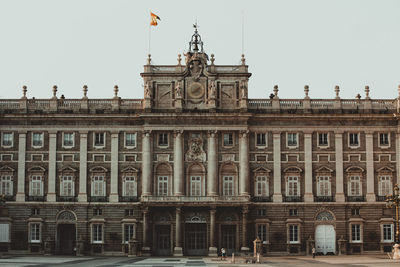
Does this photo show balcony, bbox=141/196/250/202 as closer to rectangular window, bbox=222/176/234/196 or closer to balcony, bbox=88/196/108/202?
rectangular window, bbox=222/176/234/196

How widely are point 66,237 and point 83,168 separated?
7550 millimetres

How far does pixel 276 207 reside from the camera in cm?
7019

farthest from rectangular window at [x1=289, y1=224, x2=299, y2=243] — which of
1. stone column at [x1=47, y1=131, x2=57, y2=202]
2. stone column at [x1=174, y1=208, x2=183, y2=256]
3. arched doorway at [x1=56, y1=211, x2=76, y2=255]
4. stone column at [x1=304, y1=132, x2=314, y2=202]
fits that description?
stone column at [x1=47, y1=131, x2=57, y2=202]

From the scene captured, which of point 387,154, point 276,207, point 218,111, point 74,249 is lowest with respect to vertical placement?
point 74,249

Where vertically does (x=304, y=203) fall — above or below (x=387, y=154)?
below

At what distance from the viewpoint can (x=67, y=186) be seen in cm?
7100

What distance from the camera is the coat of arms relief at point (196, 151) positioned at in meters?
70.3

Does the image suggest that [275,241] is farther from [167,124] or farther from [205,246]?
[167,124]

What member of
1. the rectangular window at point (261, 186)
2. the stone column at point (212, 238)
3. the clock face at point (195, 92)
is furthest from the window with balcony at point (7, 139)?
the rectangular window at point (261, 186)

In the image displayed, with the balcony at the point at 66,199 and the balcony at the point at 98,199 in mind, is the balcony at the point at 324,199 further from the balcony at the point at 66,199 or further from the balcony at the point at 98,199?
the balcony at the point at 66,199

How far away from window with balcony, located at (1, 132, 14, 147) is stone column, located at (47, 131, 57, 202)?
4.19 m

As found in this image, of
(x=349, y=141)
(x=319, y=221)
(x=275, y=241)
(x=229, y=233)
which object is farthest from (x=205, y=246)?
(x=349, y=141)

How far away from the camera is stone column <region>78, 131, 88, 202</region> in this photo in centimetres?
7056

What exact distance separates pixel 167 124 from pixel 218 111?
18.2 feet
